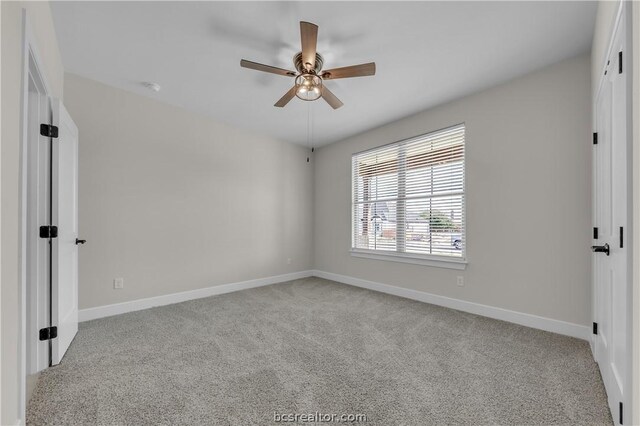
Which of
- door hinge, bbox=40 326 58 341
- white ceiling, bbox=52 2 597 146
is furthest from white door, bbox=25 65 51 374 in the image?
white ceiling, bbox=52 2 597 146

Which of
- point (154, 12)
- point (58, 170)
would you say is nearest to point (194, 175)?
point (58, 170)

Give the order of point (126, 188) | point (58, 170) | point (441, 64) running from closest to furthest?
point (58, 170), point (441, 64), point (126, 188)

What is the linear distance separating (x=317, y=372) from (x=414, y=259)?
2.41m

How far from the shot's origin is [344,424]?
153 centimetres

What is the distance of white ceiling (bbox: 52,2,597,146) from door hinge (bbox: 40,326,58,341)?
7.80ft

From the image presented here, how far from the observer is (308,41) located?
2055mm

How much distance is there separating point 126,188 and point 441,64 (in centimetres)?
382

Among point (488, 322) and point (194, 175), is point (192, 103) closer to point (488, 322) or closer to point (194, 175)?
point (194, 175)

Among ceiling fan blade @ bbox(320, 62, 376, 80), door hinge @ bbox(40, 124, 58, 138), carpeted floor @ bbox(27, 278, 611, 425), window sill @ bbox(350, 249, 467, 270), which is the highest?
ceiling fan blade @ bbox(320, 62, 376, 80)

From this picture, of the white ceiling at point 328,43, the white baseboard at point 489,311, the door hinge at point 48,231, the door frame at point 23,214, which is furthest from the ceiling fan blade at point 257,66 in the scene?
the white baseboard at point 489,311

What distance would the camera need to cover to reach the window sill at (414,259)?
11.4ft

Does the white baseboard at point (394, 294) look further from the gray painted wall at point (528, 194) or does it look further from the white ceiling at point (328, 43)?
the white ceiling at point (328, 43)

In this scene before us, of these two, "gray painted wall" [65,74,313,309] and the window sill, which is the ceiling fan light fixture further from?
the window sill

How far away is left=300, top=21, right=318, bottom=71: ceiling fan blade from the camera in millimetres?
1902
